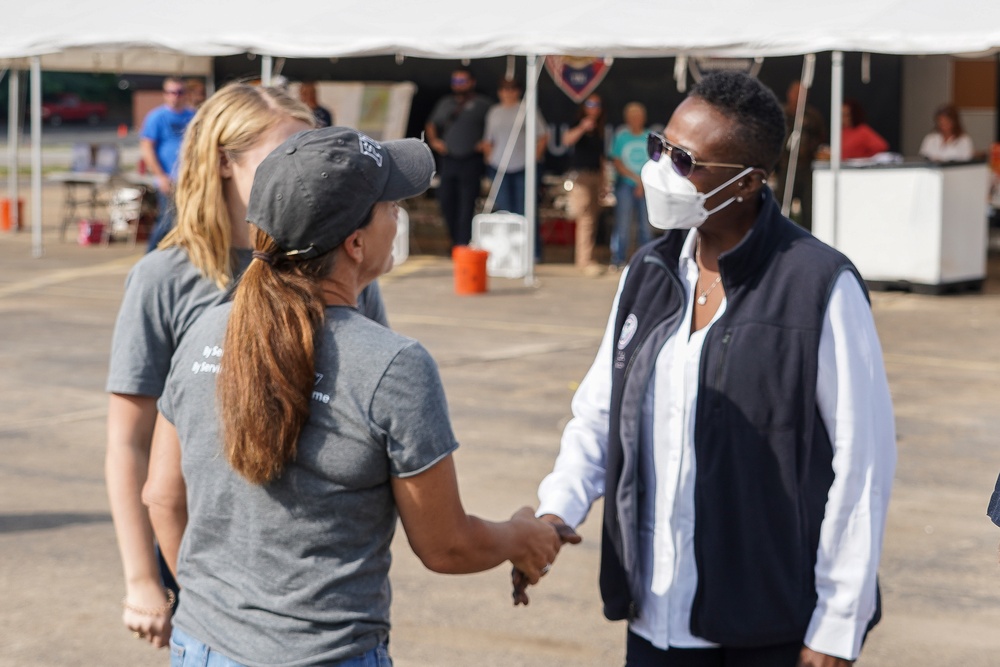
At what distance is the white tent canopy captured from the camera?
1188 cm

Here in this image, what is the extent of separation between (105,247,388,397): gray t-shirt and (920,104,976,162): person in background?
44.6ft

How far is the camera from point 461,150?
53.0ft

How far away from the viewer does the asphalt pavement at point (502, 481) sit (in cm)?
492

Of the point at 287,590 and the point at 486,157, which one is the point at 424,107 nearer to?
the point at 486,157

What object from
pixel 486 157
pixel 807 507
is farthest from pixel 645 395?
pixel 486 157

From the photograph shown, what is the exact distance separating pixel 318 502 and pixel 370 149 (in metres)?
0.59

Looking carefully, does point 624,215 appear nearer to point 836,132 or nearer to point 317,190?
point 836,132

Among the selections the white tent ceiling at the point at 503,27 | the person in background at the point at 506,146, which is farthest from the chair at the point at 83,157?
the person in background at the point at 506,146

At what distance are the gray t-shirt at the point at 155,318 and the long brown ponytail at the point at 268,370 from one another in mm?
660

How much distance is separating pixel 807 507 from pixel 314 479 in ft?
3.16

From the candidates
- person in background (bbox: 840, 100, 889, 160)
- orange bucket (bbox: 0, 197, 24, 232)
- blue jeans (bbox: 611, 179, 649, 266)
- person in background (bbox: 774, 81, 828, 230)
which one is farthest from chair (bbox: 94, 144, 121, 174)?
person in background (bbox: 840, 100, 889, 160)

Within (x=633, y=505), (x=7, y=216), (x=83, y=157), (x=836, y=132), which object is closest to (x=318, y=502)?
(x=633, y=505)

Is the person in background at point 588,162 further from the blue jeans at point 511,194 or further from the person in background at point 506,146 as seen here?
the blue jeans at point 511,194

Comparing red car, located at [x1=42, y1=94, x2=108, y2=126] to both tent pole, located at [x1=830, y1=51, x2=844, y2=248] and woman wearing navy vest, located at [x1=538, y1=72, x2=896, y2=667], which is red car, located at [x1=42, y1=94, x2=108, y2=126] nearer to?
tent pole, located at [x1=830, y1=51, x2=844, y2=248]
